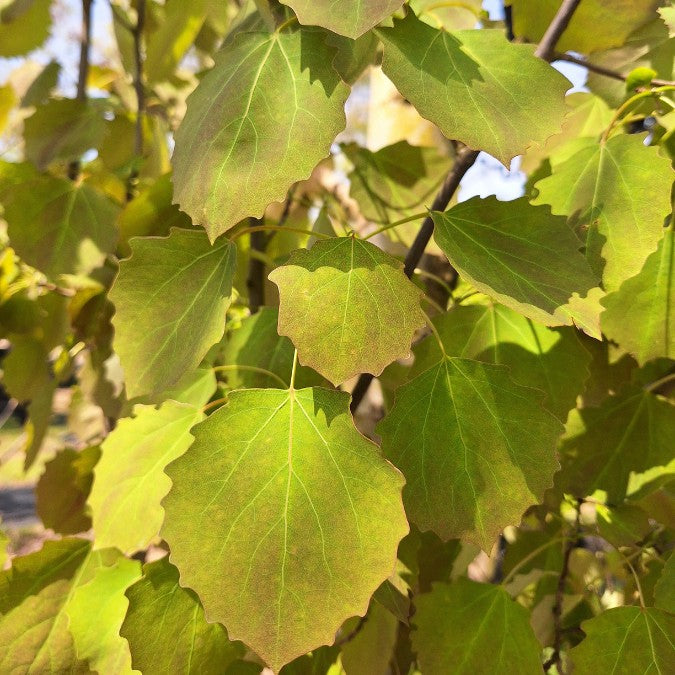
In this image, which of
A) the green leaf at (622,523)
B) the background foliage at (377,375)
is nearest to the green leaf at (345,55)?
the background foliage at (377,375)

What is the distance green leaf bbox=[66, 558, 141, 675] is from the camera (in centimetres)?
56

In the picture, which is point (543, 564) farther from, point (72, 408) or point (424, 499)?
point (72, 408)

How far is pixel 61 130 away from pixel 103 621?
695 mm

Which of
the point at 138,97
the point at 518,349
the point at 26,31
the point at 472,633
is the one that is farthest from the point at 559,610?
the point at 26,31

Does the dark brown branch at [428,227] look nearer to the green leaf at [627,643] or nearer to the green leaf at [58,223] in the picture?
the green leaf at [627,643]

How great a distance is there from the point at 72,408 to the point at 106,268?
1.03 ft

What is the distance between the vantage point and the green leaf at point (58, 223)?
82 cm

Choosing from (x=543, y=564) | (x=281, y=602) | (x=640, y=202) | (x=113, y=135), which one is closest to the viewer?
(x=281, y=602)

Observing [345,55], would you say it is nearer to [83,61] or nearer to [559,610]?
[559,610]

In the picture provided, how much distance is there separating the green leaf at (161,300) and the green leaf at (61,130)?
19.0 inches

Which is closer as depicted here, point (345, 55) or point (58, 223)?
point (345, 55)

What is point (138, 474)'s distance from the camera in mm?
575

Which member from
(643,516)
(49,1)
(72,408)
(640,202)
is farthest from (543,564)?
(49,1)

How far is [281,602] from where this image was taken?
392 mm
